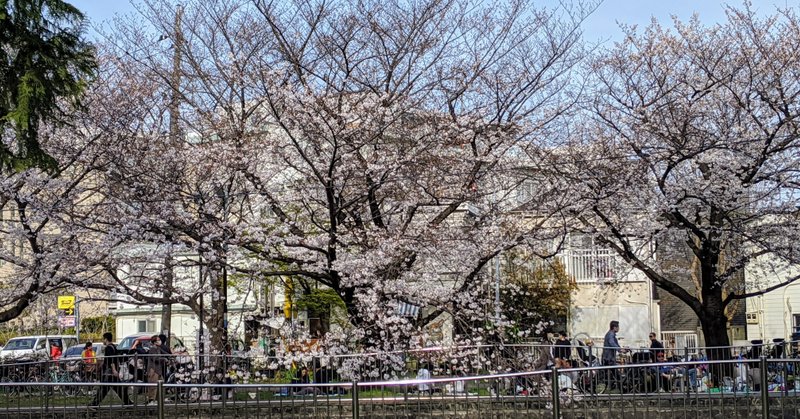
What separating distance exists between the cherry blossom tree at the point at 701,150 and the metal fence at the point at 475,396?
803cm

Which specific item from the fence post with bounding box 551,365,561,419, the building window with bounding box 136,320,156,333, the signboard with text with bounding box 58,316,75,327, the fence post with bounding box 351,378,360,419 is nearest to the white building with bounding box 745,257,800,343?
the signboard with text with bounding box 58,316,75,327

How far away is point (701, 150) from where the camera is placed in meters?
19.3

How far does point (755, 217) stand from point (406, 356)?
9.00m

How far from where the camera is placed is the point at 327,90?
1812 cm

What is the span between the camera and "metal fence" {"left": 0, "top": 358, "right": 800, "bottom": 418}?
10172 mm

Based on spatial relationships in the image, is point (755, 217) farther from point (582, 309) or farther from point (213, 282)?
point (582, 309)

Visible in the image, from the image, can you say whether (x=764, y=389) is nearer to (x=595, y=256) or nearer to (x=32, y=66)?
(x=32, y=66)

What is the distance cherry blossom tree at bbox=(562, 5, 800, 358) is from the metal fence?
8028mm

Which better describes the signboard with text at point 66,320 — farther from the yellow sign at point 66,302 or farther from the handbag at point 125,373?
the handbag at point 125,373

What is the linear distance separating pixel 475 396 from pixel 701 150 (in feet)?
35.0

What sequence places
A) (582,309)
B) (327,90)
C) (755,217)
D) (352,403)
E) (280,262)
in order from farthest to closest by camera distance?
(582,309)
(755,217)
(280,262)
(327,90)
(352,403)

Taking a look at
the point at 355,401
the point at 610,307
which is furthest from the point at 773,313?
the point at 355,401

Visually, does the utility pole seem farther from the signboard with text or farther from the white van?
the white van

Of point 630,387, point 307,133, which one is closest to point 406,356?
point 307,133
